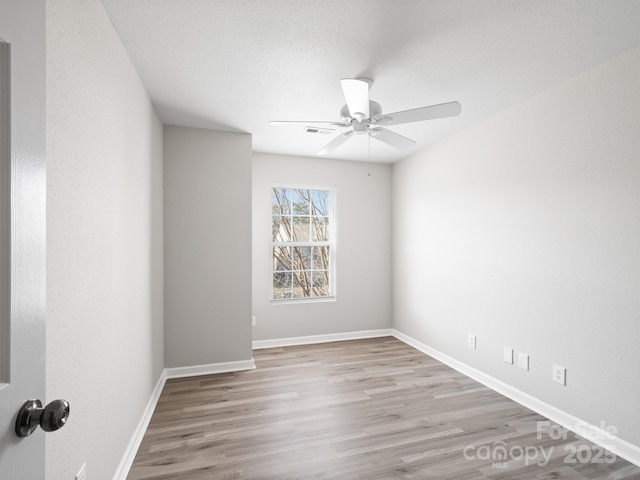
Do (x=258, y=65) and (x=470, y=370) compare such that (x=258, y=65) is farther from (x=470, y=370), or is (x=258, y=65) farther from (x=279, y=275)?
(x=470, y=370)

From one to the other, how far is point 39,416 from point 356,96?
2007mm

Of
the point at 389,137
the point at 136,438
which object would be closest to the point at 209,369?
the point at 136,438

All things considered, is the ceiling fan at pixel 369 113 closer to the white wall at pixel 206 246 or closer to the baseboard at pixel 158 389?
the white wall at pixel 206 246

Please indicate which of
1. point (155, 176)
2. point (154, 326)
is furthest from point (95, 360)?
point (155, 176)

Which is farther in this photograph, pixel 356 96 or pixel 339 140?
pixel 339 140

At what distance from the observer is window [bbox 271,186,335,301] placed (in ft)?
14.0

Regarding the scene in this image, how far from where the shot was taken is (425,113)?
2123mm

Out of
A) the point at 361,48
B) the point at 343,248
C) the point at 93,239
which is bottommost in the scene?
the point at 343,248

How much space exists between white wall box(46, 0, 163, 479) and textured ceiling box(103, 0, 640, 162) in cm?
33

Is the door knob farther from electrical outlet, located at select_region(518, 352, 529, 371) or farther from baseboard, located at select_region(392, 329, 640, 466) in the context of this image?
electrical outlet, located at select_region(518, 352, 529, 371)

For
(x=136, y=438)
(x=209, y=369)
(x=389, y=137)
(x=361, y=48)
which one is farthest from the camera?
(x=209, y=369)

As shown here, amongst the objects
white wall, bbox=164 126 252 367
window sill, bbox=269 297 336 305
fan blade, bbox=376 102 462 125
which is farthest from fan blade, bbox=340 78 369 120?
window sill, bbox=269 297 336 305

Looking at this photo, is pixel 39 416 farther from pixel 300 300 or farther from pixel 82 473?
pixel 300 300

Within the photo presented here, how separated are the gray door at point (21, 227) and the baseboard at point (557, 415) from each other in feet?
9.41
